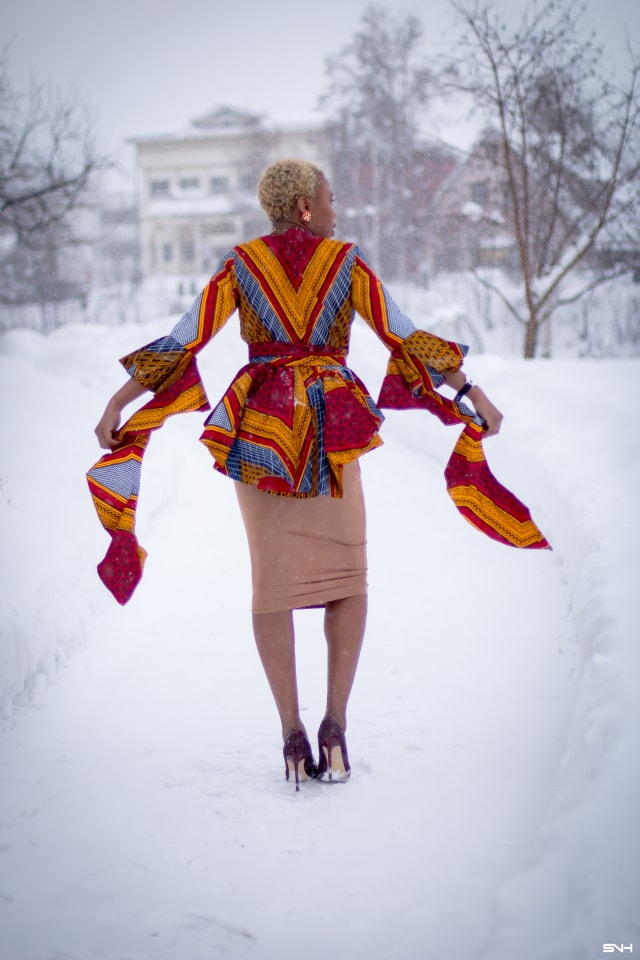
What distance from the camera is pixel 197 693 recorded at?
3.18 meters

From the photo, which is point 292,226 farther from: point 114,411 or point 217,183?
point 217,183

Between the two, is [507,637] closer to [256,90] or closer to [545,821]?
[545,821]

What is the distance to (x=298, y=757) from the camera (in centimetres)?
244

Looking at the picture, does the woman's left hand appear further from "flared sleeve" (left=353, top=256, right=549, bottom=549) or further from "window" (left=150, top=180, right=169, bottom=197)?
"window" (left=150, top=180, right=169, bottom=197)

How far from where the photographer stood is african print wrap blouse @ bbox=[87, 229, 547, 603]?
7.75 feet

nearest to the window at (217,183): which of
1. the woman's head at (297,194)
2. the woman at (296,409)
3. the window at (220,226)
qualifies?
the window at (220,226)

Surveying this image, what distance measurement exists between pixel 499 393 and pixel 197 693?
474 cm

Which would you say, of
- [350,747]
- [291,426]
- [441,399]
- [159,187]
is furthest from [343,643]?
[159,187]

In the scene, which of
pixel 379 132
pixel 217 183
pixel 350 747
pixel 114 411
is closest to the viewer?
pixel 114 411

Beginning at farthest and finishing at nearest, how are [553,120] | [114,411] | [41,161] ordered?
[41,161] → [553,120] → [114,411]

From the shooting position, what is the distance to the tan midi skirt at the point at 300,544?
2.46 metres

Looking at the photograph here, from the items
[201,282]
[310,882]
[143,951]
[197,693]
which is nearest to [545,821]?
[310,882]

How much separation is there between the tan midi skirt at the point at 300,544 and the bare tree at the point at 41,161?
11.2m

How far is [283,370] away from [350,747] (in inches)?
47.6
